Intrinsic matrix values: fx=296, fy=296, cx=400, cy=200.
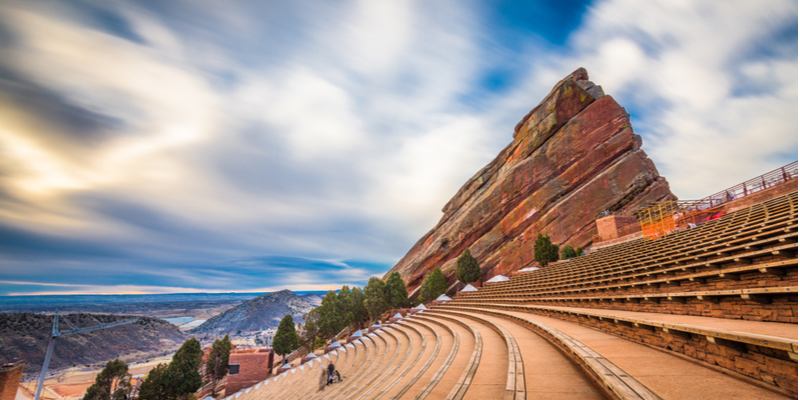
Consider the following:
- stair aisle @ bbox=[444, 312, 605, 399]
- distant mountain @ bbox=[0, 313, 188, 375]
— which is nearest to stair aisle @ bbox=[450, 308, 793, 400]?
stair aisle @ bbox=[444, 312, 605, 399]

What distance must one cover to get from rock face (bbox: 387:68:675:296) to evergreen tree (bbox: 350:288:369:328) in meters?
8.11

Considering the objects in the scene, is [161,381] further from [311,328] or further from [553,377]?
[553,377]

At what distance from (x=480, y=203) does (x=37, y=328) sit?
122 meters

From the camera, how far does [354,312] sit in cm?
4391

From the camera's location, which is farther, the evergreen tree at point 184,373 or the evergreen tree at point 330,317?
the evergreen tree at point 330,317

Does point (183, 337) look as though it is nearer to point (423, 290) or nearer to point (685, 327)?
point (423, 290)

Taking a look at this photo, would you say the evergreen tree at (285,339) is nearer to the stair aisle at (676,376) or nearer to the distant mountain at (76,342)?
the stair aisle at (676,376)

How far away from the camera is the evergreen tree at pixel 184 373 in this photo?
3039 centimetres

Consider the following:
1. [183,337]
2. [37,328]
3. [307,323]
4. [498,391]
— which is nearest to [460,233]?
[307,323]

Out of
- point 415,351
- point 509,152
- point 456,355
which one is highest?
point 509,152

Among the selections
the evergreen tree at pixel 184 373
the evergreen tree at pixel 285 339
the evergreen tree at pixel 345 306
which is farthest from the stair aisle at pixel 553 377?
the evergreen tree at pixel 345 306

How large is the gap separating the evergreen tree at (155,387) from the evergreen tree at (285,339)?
10.8 metres

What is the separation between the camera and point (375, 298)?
41125mm

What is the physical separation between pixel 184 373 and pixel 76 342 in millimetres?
90470
